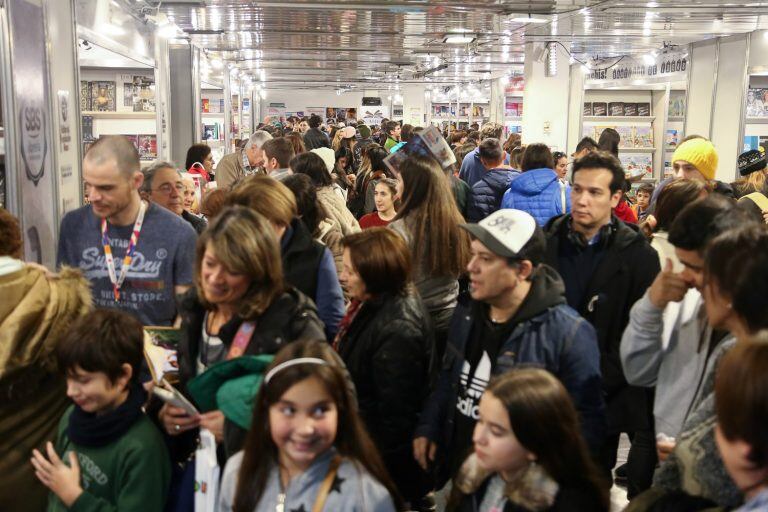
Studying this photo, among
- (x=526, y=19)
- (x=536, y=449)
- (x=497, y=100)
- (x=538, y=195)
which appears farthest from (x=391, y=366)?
(x=497, y=100)

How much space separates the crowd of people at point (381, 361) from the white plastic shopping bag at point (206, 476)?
2cm

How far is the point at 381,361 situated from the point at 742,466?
162 cm

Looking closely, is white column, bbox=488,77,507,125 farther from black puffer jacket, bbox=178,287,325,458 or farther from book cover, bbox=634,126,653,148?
black puffer jacket, bbox=178,287,325,458

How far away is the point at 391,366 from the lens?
3.02 metres

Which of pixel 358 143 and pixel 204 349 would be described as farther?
pixel 358 143

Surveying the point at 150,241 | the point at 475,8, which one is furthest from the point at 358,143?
the point at 150,241

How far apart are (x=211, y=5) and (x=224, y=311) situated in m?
7.49

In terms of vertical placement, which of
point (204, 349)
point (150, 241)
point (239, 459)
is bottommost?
point (239, 459)

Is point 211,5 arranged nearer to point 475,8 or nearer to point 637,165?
point 475,8

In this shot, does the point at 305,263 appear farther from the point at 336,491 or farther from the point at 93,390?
the point at 336,491

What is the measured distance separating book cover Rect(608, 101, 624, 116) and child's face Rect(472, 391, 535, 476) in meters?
12.7

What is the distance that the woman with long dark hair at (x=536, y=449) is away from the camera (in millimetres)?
2146

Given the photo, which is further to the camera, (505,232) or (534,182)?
(534,182)

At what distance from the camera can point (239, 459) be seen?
230 centimetres
